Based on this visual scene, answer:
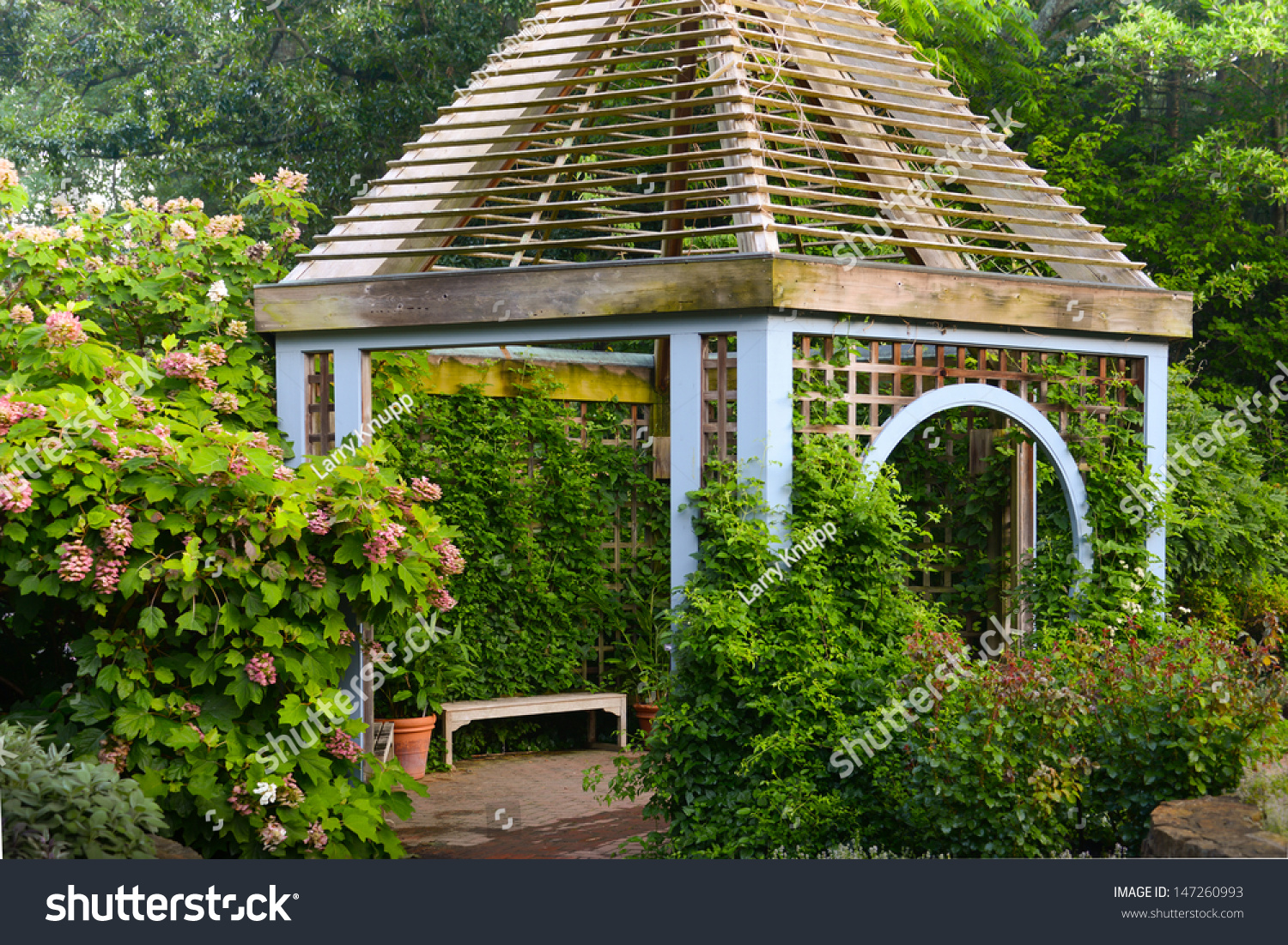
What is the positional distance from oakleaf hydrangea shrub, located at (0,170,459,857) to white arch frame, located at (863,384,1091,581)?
7.61ft

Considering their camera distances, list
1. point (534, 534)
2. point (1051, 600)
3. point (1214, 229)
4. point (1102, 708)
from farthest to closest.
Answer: point (1214, 229) < point (534, 534) < point (1051, 600) < point (1102, 708)

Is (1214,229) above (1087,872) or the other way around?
above

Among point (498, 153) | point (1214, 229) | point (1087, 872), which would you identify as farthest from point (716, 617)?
point (1214, 229)

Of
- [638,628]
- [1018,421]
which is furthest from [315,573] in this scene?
[638,628]

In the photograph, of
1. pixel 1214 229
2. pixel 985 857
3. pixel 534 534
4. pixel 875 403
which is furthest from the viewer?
pixel 1214 229

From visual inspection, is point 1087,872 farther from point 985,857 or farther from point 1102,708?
point 1102,708

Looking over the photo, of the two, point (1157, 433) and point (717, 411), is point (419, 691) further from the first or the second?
point (1157, 433)

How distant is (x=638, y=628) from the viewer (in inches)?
388

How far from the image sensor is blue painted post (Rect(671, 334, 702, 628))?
19.2ft

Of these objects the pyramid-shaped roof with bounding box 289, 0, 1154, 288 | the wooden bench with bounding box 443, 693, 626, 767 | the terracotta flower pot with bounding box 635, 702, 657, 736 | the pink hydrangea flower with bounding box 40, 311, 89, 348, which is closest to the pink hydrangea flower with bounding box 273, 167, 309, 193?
the pyramid-shaped roof with bounding box 289, 0, 1154, 288

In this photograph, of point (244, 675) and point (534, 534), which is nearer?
point (244, 675)

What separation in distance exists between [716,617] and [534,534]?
13.8 ft

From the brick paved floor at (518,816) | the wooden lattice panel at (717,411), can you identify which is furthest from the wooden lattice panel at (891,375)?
the brick paved floor at (518,816)

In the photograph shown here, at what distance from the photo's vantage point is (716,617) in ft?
17.9
